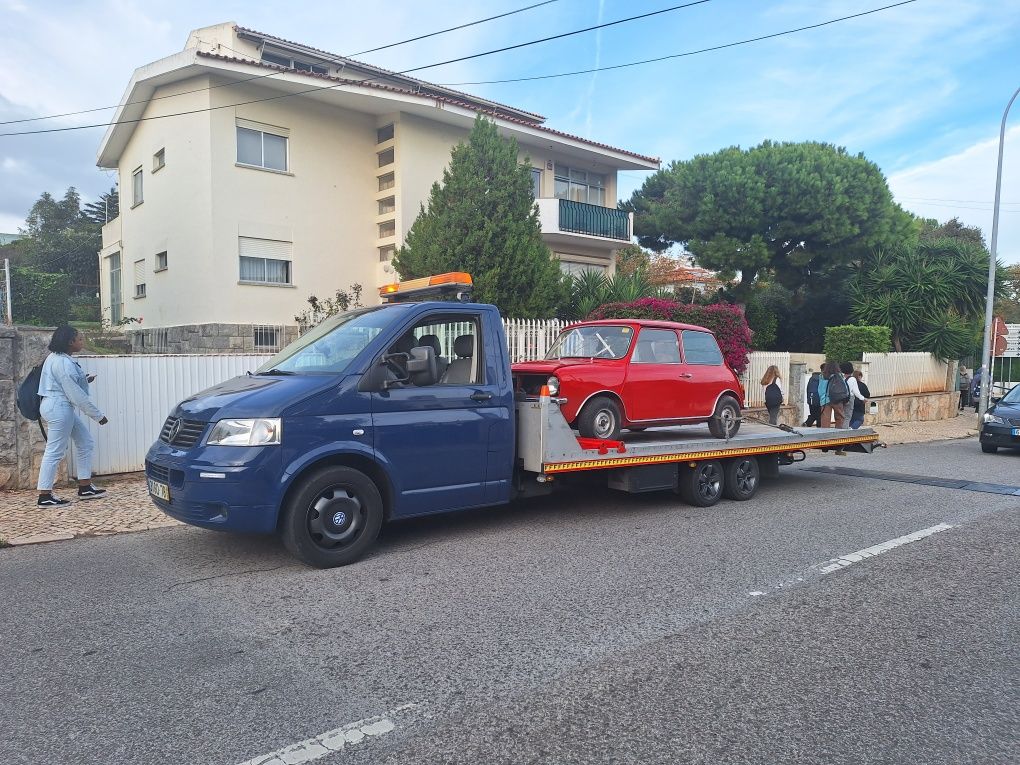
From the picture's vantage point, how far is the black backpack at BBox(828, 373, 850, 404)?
13367 mm

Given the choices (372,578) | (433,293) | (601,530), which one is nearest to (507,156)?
(433,293)

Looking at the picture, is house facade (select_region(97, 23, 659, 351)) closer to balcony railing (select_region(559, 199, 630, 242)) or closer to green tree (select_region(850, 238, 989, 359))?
balcony railing (select_region(559, 199, 630, 242))

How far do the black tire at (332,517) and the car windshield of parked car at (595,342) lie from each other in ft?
10.4

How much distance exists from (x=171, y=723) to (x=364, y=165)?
18028mm

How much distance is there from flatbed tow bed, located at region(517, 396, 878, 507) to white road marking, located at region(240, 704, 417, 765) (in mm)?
3399

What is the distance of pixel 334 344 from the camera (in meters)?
6.13

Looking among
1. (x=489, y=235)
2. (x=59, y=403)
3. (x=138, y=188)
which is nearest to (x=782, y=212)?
(x=489, y=235)

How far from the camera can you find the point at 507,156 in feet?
53.0

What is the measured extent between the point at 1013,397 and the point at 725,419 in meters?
9.61

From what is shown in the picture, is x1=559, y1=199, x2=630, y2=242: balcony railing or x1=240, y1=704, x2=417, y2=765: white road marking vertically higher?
x1=559, y1=199, x2=630, y2=242: balcony railing

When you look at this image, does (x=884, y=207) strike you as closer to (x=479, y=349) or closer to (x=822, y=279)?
(x=822, y=279)

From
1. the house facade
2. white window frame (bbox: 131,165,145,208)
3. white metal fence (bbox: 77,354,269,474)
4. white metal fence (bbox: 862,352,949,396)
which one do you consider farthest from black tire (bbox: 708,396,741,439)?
white window frame (bbox: 131,165,145,208)

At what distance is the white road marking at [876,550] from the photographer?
572 cm

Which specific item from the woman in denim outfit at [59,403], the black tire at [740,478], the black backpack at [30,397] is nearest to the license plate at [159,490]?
the woman in denim outfit at [59,403]
